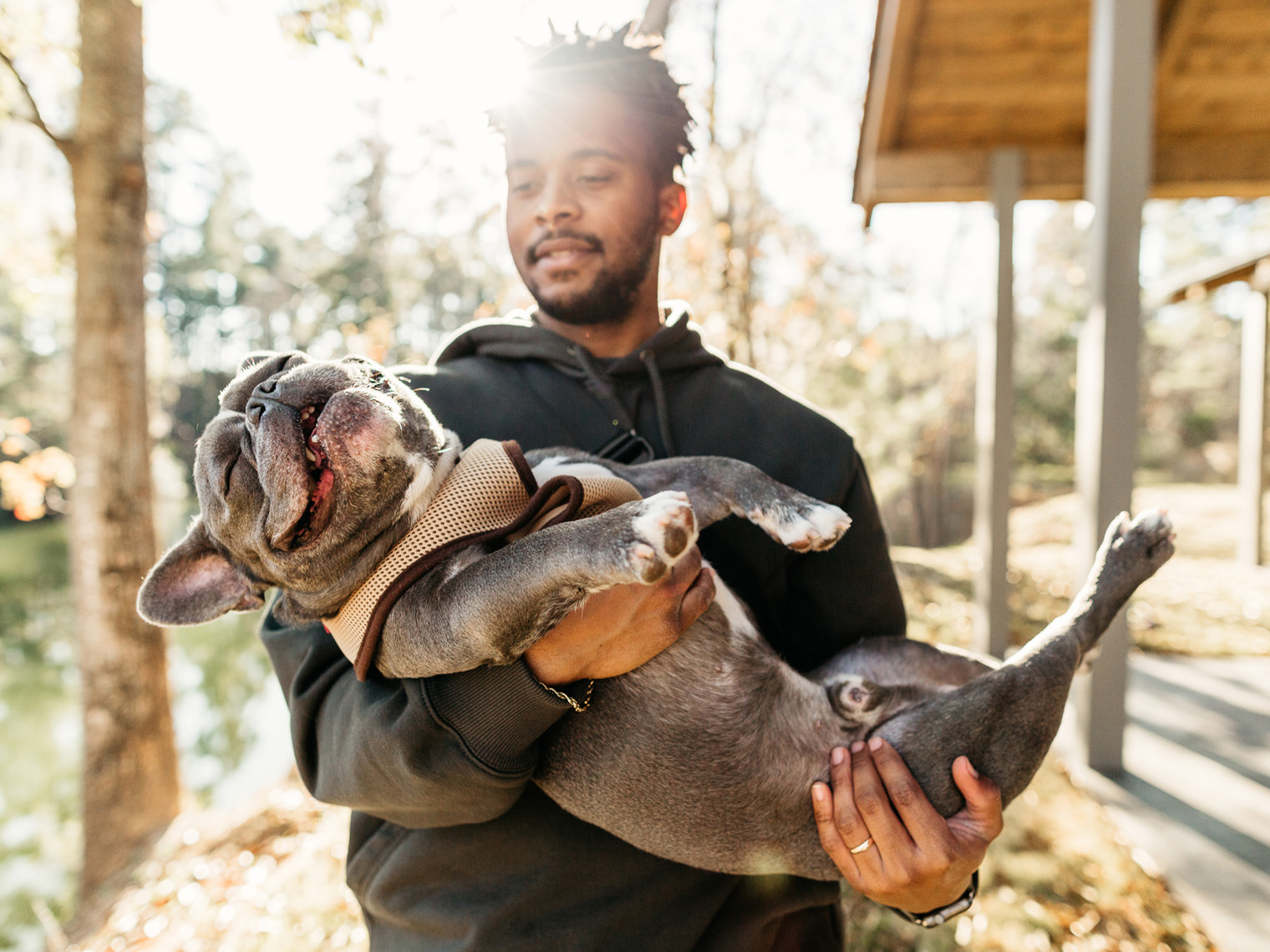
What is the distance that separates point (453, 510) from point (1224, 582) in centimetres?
1333

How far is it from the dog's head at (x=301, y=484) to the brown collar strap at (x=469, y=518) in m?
0.09

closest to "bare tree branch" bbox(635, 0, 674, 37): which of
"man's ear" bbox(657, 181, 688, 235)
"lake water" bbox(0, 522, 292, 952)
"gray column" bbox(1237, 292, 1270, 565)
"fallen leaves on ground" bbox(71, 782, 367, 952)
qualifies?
"man's ear" bbox(657, 181, 688, 235)

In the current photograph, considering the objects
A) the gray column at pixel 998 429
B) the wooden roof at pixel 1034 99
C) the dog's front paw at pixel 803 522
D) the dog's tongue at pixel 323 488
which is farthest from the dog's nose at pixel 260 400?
the gray column at pixel 998 429

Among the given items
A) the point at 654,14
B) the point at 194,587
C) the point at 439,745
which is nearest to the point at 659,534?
the point at 439,745

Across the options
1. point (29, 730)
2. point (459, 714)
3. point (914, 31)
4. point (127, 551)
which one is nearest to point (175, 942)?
point (127, 551)

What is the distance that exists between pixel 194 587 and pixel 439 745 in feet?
3.26

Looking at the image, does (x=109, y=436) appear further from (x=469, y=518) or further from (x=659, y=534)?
(x=659, y=534)

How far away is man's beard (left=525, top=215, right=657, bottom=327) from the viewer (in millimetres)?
2719

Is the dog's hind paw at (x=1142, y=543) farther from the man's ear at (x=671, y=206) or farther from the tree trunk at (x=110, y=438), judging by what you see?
the tree trunk at (x=110, y=438)

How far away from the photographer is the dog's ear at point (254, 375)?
2156 mm

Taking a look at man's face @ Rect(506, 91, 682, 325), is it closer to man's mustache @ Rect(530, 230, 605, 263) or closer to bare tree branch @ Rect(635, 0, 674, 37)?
man's mustache @ Rect(530, 230, 605, 263)

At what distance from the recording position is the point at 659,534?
5.37 ft

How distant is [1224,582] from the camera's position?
1128 centimetres

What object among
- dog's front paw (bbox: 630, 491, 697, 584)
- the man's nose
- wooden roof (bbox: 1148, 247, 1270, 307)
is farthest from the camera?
wooden roof (bbox: 1148, 247, 1270, 307)
